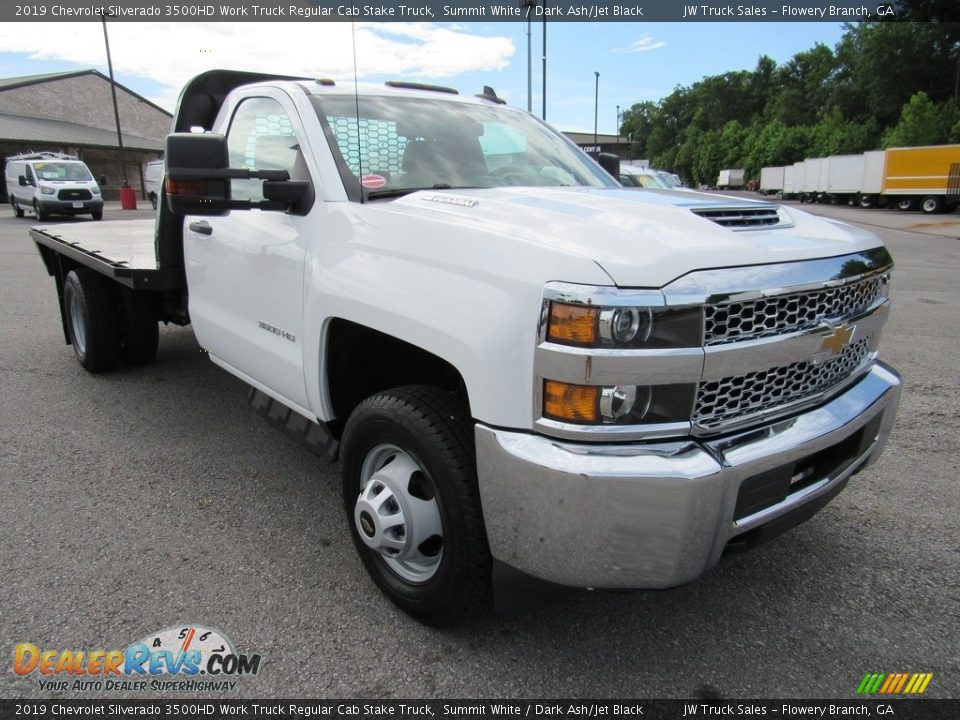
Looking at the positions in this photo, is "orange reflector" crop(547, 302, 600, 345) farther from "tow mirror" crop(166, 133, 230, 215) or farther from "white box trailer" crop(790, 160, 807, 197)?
"white box trailer" crop(790, 160, 807, 197)

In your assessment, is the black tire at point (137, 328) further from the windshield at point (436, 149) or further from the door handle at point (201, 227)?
the windshield at point (436, 149)

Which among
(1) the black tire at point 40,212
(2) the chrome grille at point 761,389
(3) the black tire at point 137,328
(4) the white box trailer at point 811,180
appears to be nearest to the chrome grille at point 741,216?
(2) the chrome grille at point 761,389

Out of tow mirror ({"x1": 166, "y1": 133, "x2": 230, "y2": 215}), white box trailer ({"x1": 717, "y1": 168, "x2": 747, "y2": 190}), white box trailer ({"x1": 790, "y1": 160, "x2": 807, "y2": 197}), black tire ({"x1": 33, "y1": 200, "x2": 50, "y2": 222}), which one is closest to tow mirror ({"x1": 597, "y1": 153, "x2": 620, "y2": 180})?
tow mirror ({"x1": 166, "y1": 133, "x2": 230, "y2": 215})

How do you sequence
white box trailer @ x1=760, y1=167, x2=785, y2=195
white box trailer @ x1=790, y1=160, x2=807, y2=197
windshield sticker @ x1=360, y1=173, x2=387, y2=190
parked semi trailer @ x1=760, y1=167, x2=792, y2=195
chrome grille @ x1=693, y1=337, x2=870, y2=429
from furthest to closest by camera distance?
white box trailer @ x1=760, y1=167, x2=785, y2=195 → parked semi trailer @ x1=760, y1=167, x2=792, y2=195 → white box trailer @ x1=790, y1=160, x2=807, y2=197 → windshield sticker @ x1=360, y1=173, x2=387, y2=190 → chrome grille @ x1=693, y1=337, x2=870, y2=429

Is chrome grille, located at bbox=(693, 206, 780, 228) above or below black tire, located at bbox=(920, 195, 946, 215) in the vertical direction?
above

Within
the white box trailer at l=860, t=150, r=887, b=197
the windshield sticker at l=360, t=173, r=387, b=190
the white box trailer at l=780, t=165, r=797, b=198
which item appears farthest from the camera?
the white box trailer at l=780, t=165, r=797, b=198

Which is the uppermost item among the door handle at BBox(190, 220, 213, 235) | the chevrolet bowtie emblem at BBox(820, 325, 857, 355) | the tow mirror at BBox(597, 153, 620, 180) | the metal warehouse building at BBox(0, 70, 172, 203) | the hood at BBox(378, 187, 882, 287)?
the metal warehouse building at BBox(0, 70, 172, 203)

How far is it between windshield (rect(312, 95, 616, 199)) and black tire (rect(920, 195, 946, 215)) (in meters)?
34.3

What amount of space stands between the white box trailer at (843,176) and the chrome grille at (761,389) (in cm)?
3948

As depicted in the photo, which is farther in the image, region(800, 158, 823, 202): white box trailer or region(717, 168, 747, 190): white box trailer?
region(717, 168, 747, 190): white box trailer

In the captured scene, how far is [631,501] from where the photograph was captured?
5.89 ft

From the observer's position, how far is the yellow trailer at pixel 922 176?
29.8m

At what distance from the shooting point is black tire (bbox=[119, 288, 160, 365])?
5.21m

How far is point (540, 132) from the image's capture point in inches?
150
